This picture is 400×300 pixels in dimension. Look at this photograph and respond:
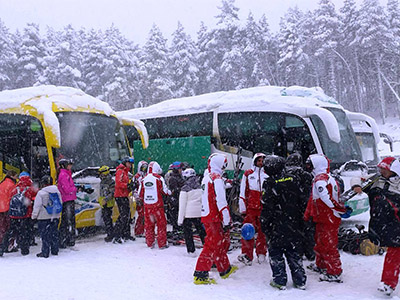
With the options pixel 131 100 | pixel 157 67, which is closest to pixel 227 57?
pixel 157 67

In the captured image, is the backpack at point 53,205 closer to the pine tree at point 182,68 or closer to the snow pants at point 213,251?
the snow pants at point 213,251

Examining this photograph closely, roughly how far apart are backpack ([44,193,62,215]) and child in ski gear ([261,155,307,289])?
4308 millimetres

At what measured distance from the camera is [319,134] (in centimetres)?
1079

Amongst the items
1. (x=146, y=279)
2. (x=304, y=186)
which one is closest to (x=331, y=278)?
(x=304, y=186)

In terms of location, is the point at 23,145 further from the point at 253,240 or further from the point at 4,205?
the point at 253,240

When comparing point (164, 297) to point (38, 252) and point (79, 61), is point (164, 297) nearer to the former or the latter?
point (38, 252)

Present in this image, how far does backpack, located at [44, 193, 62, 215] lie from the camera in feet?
25.4

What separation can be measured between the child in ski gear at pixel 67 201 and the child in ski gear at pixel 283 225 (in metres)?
4.66

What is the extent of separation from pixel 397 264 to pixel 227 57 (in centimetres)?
4218

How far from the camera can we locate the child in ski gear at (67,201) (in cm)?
847

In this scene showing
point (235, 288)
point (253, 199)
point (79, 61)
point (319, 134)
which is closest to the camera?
point (235, 288)

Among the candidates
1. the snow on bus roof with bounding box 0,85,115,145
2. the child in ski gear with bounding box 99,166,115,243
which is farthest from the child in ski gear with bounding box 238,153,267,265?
the snow on bus roof with bounding box 0,85,115,145

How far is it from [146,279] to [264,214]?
2147 mm

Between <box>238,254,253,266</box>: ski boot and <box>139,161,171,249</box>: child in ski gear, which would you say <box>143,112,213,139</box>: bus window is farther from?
<box>238,254,253,266</box>: ski boot
